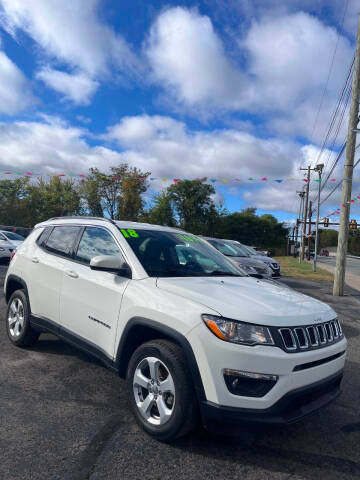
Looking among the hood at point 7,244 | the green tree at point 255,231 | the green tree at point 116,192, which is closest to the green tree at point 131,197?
the green tree at point 116,192

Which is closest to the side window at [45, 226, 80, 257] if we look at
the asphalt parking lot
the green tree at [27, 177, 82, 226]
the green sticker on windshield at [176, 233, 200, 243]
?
the green sticker on windshield at [176, 233, 200, 243]

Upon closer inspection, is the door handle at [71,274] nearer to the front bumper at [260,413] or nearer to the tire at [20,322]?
the tire at [20,322]

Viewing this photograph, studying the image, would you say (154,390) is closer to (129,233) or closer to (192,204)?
(129,233)

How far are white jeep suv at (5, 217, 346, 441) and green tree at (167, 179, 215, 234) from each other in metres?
45.9

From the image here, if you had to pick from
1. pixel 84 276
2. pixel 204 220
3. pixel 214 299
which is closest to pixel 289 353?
pixel 214 299

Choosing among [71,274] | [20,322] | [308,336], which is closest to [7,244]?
[20,322]

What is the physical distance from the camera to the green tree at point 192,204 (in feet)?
167

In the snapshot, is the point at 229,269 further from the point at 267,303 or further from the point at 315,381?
the point at 315,381

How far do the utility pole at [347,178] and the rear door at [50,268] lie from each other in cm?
1049

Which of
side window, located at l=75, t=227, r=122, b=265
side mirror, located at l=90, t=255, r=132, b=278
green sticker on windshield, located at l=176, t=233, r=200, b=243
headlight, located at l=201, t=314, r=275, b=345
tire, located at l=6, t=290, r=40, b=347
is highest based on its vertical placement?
green sticker on windshield, located at l=176, t=233, r=200, b=243

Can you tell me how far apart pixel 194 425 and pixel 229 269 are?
1796 mm

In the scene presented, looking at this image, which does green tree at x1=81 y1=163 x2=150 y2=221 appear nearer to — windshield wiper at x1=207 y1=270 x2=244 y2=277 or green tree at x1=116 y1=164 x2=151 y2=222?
green tree at x1=116 y1=164 x2=151 y2=222

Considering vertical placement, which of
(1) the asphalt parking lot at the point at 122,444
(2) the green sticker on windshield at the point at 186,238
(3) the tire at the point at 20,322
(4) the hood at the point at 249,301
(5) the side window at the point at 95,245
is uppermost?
(2) the green sticker on windshield at the point at 186,238

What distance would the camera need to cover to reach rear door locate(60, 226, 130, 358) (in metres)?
3.28
